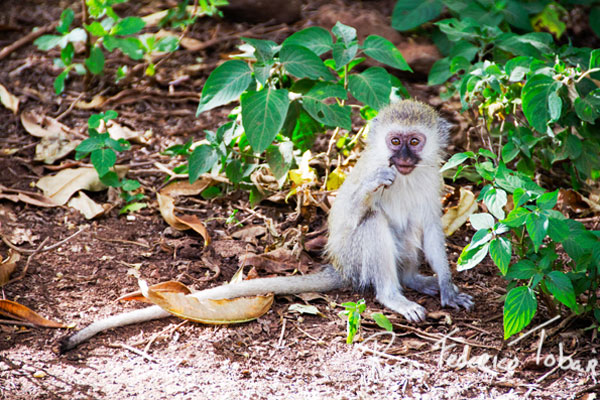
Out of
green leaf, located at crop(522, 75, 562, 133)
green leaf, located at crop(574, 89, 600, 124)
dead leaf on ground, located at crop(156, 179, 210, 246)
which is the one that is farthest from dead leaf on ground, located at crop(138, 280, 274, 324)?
green leaf, located at crop(574, 89, 600, 124)

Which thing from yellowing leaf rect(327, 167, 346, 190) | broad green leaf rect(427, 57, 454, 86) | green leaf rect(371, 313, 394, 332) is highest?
broad green leaf rect(427, 57, 454, 86)

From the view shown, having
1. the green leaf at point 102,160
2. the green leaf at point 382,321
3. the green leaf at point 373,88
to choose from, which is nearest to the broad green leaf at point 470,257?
the green leaf at point 382,321

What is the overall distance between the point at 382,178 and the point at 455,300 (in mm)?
1112

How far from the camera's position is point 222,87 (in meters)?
5.29

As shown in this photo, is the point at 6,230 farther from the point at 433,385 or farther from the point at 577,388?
the point at 577,388

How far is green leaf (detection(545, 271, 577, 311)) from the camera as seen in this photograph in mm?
4070

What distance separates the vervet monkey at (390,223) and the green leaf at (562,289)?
A: 3.53ft

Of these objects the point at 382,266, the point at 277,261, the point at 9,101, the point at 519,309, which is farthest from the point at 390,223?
the point at 9,101

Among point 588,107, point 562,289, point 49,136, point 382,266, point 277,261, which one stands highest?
point 588,107

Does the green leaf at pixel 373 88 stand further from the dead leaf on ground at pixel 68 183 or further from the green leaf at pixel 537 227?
the dead leaf on ground at pixel 68 183

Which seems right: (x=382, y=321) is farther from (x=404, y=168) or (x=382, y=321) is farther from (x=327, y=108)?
(x=327, y=108)

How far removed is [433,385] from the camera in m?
4.22

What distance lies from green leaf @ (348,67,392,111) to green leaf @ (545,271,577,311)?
204 centimetres

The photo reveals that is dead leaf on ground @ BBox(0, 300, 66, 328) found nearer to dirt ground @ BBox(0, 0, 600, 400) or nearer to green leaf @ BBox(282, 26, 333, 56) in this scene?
dirt ground @ BBox(0, 0, 600, 400)
